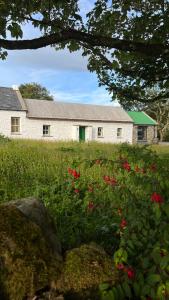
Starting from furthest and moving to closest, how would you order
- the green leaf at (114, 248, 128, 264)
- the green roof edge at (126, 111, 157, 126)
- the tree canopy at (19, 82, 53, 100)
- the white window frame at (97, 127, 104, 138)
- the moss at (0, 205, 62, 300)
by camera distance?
the tree canopy at (19, 82, 53, 100) < the green roof edge at (126, 111, 157, 126) < the white window frame at (97, 127, 104, 138) < the moss at (0, 205, 62, 300) < the green leaf at (114, 248, 128, 264)

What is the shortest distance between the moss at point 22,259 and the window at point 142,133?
4824 cm

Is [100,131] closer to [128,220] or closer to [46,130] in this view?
[46,130]

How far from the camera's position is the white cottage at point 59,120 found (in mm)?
40800

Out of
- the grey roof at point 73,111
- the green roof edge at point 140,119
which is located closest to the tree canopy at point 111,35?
the grey roof at point 73,111

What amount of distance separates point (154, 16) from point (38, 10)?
335cm

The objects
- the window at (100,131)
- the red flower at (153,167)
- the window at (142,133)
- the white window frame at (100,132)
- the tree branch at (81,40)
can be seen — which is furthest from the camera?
the window at (142,133)

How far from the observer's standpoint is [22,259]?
11.4ft

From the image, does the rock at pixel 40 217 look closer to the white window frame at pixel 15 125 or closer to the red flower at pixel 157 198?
the red flower at pixel 157 198

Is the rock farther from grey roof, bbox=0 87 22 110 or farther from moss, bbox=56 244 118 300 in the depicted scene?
grey roof, bbox=0 87 22 110

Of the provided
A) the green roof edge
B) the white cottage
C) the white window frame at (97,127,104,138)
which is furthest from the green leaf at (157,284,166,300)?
the green roof edge

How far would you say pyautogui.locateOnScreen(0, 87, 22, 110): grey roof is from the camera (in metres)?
40.4

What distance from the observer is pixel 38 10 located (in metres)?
8.67

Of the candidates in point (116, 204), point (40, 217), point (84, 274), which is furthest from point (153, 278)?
point (116, 204)

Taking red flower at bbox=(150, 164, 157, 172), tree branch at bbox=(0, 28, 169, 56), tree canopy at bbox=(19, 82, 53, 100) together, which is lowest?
red flower at bbox=(150, 164, 157, 172)
